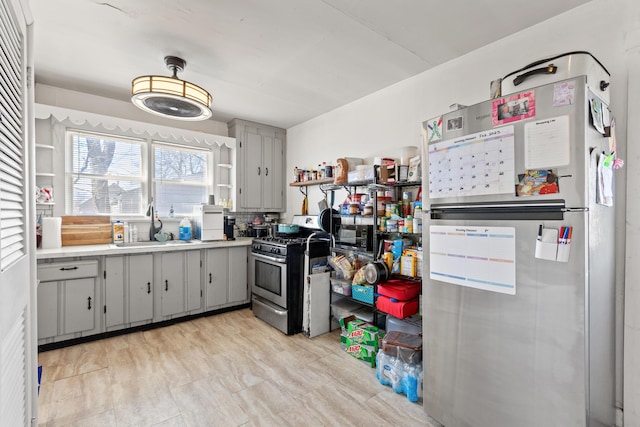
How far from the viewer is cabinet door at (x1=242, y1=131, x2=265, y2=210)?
165 inches

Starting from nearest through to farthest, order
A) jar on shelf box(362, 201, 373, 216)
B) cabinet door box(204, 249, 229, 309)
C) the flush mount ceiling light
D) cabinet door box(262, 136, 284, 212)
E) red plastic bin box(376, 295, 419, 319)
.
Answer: the flush mount ceiling light
red plastic bin box(376, 295, 419, 319)
jar on shelf box(362, 201, 373, 216)
cabinet door box(204, 249, 229, 309)
cabinet door box(262, 136, 284, 212)

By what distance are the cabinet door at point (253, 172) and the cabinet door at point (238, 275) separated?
0.74 meters

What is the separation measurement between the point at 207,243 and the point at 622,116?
3.75m

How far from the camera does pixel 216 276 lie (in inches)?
141

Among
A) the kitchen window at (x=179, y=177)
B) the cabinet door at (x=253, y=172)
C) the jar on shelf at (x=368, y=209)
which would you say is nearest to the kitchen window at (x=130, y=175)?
the kitchen window at (x=179, y=177)

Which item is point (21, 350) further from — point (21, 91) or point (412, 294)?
point (412, 294)

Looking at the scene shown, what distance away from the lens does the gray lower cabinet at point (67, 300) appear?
8.54ft

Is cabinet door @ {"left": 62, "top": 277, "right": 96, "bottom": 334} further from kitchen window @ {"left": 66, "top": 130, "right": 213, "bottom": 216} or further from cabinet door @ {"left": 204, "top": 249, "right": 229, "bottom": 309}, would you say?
cabinet door @ {"left": 204, "top": 249, "right": 229, "bottom": 309}

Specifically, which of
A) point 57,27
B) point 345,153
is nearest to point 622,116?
point 345,153

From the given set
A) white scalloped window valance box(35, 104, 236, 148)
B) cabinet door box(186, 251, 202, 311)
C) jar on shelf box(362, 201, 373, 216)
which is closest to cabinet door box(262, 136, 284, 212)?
white scalloped window valance box(35, 104, 236, 148)

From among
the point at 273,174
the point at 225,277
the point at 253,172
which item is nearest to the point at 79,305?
the point at 225,277

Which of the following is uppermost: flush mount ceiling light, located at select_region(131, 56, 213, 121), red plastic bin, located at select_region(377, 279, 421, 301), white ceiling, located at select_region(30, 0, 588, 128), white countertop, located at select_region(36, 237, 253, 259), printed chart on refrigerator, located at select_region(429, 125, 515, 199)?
white ceiling, located at select_region(30, 0, 588, 128)

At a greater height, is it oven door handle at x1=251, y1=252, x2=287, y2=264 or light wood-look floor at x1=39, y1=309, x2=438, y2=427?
oven door handle at x1=251, y1=252, x2=287, y2=264

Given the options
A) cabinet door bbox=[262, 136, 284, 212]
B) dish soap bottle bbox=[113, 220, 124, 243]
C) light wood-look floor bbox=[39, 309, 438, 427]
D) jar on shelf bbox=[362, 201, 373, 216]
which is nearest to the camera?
light wood-look floor bbox=[39, 309, 438, 427]
